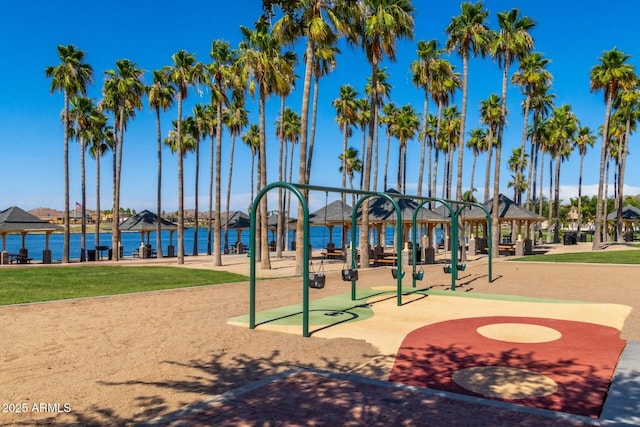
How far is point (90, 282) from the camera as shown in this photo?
18.8 metres

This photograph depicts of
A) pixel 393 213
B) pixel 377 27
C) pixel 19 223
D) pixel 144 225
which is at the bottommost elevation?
pixel 144 225

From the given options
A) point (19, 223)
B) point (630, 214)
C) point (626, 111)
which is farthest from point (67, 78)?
point (630, 214)

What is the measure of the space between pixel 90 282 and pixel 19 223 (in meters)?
18.4

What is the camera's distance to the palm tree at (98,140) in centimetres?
3975

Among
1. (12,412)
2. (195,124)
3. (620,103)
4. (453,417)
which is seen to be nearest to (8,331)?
(12,412)

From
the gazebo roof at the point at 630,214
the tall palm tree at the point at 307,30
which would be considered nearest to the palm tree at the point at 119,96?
the tall palm tree at the point at 307,30

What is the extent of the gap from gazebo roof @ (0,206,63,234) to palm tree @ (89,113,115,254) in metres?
5.68

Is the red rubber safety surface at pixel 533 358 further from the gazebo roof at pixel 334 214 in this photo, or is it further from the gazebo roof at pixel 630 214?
the gazebo roof at pixel 630 214

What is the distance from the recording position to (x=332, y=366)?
7.64 m

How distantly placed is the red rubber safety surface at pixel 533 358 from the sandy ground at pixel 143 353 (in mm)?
601

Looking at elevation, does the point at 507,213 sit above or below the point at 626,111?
below

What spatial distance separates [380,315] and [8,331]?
8.11 meters

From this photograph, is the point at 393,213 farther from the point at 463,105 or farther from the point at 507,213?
the point at 507,213

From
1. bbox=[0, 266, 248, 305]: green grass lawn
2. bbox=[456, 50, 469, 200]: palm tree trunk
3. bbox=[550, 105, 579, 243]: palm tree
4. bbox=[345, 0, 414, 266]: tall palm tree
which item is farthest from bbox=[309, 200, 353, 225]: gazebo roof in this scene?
bbox=[550, 105, 579, 243]: palm tree
